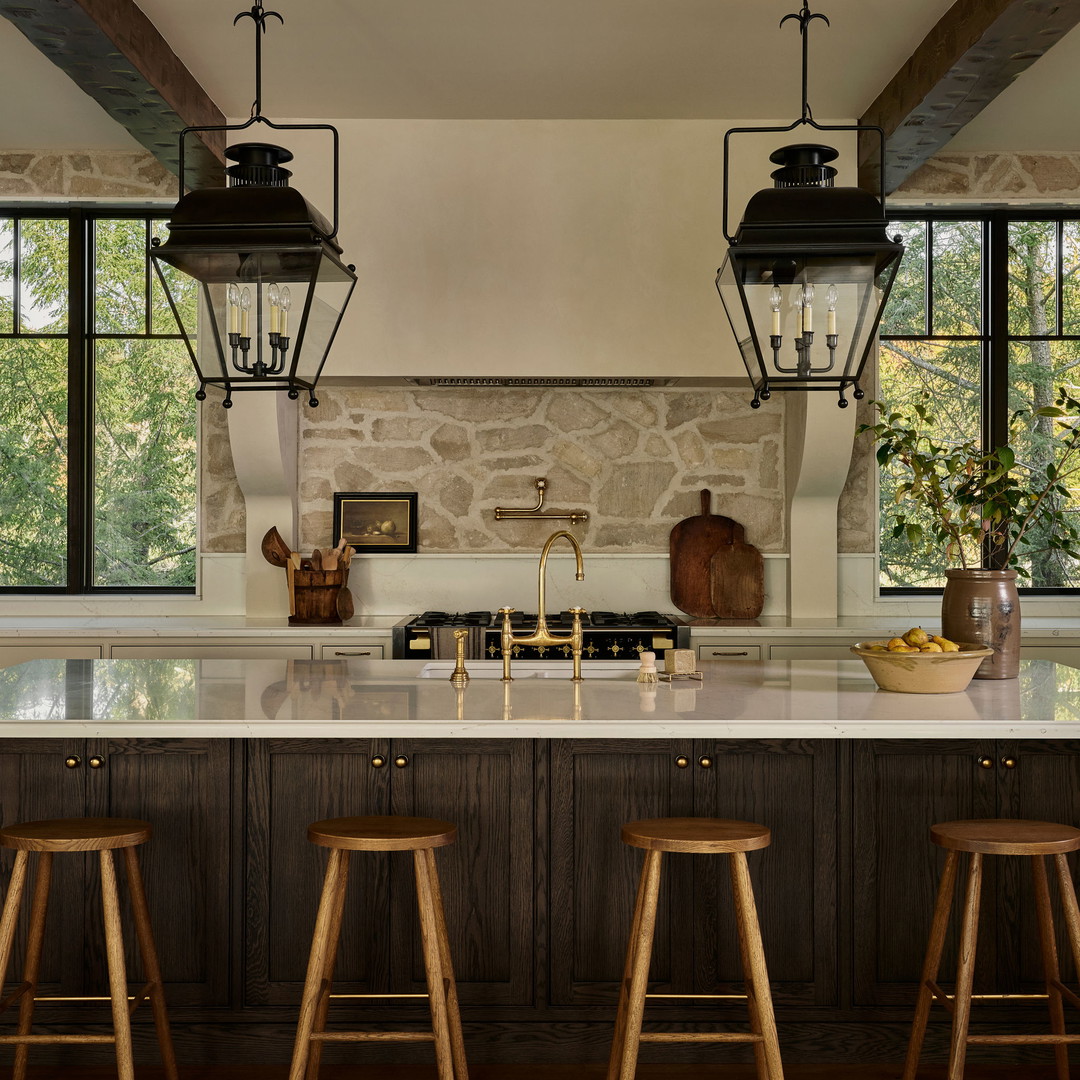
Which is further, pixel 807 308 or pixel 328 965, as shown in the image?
pixel 807 308

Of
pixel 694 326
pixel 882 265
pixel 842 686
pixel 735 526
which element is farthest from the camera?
pixel 735 526

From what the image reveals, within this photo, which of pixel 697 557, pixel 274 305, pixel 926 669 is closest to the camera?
pixel 274 305

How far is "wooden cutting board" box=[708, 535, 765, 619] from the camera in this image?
17.2 ft

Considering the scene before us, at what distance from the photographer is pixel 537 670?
3.72m

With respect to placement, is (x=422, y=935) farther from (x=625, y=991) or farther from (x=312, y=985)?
(x=625, y=991)

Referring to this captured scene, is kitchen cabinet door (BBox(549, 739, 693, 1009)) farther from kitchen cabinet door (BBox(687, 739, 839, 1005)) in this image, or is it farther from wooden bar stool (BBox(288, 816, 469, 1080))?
wooden bar stool (BBox(288, 816, 469, 1080))

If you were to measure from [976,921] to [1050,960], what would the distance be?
35 cm

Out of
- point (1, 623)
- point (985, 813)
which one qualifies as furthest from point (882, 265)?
point (1, 623)

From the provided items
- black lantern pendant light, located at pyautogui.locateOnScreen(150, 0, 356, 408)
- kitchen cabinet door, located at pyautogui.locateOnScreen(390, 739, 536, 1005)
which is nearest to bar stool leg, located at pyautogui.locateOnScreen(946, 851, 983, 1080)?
kitchen cabinet door, located at pyautogui.locateOnScreen(390, 739, 536, 1005)

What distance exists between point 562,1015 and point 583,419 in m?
3.21

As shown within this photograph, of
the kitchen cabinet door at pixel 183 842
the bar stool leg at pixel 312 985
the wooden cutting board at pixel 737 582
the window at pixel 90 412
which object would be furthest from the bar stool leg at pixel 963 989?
the window at pixel 90 412

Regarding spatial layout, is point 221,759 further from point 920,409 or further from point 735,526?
point 735,526

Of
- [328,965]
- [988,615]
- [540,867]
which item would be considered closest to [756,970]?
[540,867]

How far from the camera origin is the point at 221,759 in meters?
2.66
